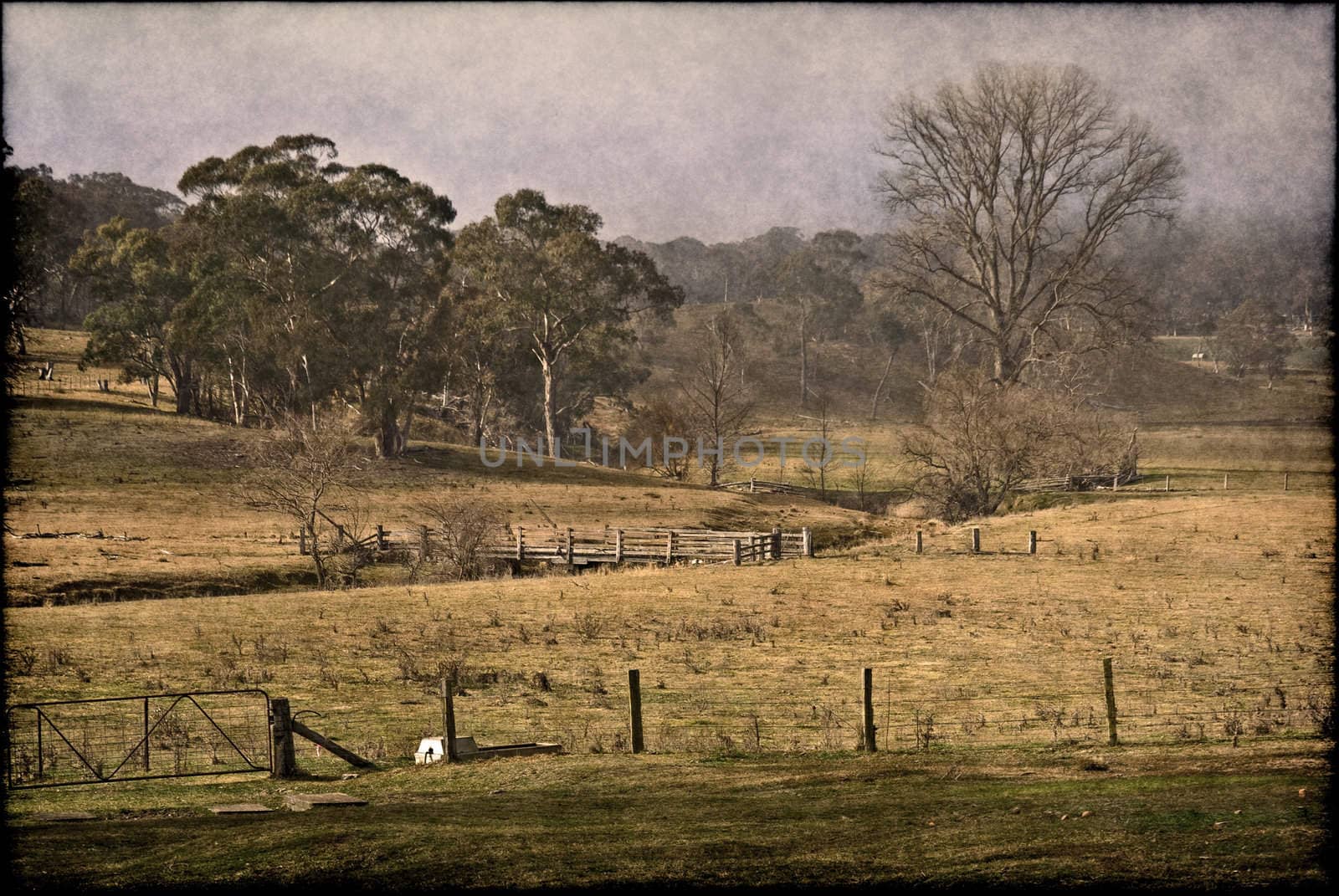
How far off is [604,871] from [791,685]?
43.9 feet

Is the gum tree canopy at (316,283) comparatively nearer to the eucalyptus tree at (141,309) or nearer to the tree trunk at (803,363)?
the eucalyptus tree at (141,309)

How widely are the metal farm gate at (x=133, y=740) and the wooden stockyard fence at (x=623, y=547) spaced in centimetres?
2518

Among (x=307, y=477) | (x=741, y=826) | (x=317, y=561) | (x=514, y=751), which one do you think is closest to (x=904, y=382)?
(x=307, y=477)

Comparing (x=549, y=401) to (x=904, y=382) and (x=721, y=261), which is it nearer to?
(x=904, y=382)

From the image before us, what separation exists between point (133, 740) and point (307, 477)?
27705 mm

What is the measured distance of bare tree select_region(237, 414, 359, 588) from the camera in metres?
44.6

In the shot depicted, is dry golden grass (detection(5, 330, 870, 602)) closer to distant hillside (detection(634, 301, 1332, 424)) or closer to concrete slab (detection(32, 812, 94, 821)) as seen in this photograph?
concrete slab (detection(32, 812, 94, 821))

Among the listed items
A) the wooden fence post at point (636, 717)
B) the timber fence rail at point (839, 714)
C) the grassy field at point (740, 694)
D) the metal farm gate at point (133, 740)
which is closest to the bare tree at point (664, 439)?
the grassy field at point (740, 694)

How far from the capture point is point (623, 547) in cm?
4794

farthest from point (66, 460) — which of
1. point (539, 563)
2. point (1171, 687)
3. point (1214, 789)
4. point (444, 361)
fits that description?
point (1214, 789)

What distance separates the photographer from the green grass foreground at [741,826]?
9.86 m

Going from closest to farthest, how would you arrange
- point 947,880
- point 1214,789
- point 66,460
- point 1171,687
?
1. point 947,880
2. point 1214,789
3. point 1171,687
4. point 66,460

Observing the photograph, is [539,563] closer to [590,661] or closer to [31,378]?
[590,661]

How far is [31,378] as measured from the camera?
269 feet
